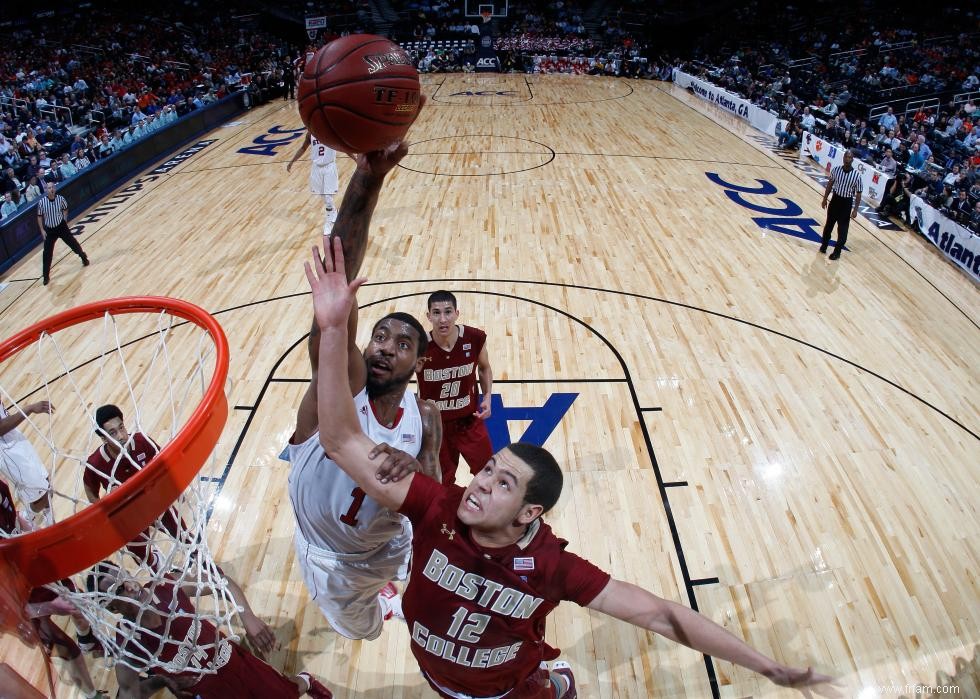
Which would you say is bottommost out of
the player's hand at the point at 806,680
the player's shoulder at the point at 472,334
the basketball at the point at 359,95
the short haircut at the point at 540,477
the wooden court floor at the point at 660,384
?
the wooden court floor at the point at 660,384

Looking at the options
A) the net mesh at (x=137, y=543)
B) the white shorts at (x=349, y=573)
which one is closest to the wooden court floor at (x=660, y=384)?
the white shorts at (x=349, y=573)

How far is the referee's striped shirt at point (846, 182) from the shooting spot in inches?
297

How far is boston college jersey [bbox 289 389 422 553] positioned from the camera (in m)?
2.46

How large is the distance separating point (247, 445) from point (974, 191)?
10559 mm

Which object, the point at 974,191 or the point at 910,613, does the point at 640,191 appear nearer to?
the point at 974,191

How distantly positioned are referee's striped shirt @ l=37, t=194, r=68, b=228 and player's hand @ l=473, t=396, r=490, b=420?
6.60 metres

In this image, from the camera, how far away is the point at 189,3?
2794 cm

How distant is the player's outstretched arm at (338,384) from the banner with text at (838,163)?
9573mm

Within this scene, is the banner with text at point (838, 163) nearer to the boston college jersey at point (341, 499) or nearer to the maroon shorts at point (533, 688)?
the boston college jersey at point (341, 499)

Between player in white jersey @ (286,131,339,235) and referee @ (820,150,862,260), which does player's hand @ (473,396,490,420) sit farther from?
referee @ (820,150,862,260)

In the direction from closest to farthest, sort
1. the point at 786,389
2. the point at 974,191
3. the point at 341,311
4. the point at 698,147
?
the point at 341,311 < the point at 786,389 < the point at 974,191 < the point at 698,147

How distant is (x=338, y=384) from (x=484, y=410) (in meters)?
2.49

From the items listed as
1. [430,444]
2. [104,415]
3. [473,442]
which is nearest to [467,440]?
[473,442]

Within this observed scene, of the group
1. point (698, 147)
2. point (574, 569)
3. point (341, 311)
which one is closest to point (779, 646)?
point (574, 569)
